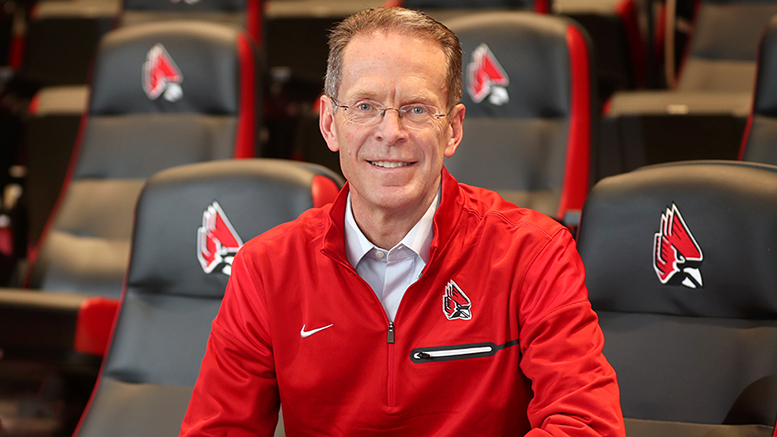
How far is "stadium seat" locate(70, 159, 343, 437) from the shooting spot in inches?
52.0

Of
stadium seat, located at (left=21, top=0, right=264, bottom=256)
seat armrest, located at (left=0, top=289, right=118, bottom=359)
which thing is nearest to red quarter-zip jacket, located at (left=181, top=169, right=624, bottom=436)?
seat armrest, located at (left=0, top=289, right=118, bottom=359)

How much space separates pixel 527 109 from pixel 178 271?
40.3 inches

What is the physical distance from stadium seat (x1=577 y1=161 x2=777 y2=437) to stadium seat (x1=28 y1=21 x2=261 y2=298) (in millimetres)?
1154

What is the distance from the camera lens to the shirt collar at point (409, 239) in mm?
1101

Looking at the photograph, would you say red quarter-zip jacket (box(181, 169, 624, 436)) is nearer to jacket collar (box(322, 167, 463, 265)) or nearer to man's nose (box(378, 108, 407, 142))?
jacket collar (box(322, 167, 463, 265))

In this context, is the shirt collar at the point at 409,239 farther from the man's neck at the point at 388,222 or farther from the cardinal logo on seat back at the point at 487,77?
the cardinal logo on seat back at the point at 487,77

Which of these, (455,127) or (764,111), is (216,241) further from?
(764,111)

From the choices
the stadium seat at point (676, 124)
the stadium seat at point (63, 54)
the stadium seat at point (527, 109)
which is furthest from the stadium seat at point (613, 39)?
the stadium seat at point (63, 54)

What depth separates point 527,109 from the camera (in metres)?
2.02

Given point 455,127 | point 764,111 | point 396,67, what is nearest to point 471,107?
point 764,111

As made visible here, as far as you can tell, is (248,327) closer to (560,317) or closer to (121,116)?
(560,317)

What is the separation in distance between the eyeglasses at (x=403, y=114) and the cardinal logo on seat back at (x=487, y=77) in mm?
1004

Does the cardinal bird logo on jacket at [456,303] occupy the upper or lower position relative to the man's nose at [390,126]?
lower

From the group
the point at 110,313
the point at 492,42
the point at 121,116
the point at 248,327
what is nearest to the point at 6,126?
the point at 121,116
